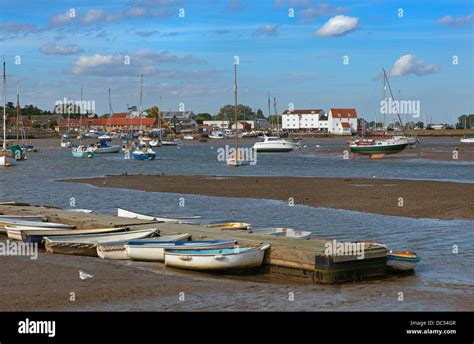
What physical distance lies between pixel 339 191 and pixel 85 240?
21653 millimetres

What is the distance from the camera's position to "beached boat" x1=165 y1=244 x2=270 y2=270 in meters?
19.6

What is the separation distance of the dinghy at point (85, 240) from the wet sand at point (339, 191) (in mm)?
13147

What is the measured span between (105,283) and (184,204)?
19151 millimetres

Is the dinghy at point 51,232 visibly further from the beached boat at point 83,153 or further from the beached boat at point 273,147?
the beached boat at point 273,147

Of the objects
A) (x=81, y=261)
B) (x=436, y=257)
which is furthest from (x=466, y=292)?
(x=81, y=261)

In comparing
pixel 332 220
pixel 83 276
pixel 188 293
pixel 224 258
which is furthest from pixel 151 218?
pixel 188 293

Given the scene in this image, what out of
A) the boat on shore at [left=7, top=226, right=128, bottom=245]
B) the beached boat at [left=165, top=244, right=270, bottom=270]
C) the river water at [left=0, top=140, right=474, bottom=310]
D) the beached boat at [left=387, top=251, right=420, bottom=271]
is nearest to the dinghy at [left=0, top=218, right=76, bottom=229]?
the boat on shore at [left=7, top=226, right=128, bottom=245]

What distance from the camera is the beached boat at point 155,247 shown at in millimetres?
20683

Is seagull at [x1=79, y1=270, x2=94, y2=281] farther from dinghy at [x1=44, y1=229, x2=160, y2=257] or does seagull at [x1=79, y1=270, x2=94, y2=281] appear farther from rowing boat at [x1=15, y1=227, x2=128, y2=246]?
rowing boat at [x1=15, y1=227, x2=128, y2=246]

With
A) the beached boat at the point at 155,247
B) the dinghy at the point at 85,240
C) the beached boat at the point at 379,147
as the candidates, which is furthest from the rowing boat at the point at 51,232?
the beached boat at the point at 379,147

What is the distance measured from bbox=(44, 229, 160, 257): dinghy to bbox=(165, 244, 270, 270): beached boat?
329 cm

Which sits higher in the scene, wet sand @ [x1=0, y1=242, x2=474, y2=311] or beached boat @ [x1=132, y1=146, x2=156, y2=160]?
beached boat @ [x1=132, y1=146, x2=156, y2=160]

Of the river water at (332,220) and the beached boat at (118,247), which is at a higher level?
the beached boat at (118,247)

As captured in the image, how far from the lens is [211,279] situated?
19.2 metres
